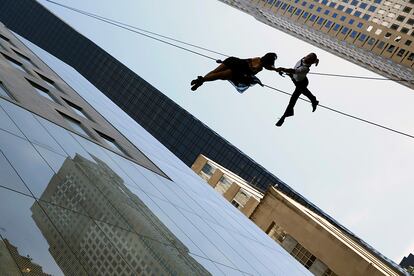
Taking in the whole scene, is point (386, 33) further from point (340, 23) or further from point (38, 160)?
point (38, 160)

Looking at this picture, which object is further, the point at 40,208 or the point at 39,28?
the point at 39,28

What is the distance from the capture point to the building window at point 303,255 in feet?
126

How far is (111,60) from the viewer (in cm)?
14200

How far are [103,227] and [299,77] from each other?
5.53 meters

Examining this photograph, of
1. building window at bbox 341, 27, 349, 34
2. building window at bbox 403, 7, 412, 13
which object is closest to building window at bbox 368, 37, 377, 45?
building window at bbox 341, 27, 349, 34

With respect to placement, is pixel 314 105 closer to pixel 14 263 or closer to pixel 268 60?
pixel 268 60

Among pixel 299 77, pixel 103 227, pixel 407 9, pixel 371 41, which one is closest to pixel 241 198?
pixel 371 41

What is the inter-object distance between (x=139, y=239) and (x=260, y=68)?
4.76 metres

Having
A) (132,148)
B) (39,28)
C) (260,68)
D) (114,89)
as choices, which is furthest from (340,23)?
(39,28)

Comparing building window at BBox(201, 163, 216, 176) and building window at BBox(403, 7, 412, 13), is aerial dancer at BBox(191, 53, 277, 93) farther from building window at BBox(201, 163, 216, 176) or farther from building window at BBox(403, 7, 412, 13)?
building window at BBox(403, 7, 412, 13)

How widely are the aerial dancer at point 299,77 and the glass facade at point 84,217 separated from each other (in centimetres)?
384

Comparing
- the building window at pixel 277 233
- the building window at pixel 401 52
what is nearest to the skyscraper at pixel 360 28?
the building window at pixel 401 52

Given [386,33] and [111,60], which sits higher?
[386,33]

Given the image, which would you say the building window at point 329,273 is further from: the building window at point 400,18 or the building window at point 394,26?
the building window at point 394,26
